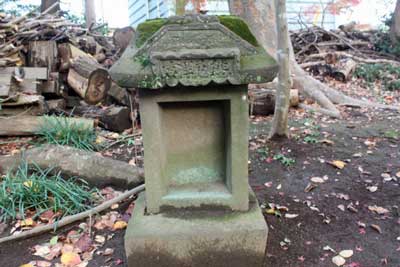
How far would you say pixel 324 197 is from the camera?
10.1 ft

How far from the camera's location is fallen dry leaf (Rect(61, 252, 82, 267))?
244 cm

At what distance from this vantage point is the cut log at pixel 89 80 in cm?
497

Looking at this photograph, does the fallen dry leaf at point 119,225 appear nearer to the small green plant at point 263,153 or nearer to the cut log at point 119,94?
the small green plant at point 263,153

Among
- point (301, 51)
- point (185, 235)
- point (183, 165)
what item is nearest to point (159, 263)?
point (185, 235)

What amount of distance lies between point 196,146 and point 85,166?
145cm

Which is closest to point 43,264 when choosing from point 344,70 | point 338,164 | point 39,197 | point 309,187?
point 39,197

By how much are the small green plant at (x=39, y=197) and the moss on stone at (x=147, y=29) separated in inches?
62.4

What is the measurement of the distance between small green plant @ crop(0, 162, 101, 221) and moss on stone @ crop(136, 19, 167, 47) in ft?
5.20

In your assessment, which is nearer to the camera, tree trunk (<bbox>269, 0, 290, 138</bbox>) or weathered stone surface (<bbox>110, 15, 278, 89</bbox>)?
weathered stone surface (<bbox>110, 15, 278, 89</bbox>)

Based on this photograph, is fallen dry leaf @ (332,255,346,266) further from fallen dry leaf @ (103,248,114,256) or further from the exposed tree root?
the exposed tree root

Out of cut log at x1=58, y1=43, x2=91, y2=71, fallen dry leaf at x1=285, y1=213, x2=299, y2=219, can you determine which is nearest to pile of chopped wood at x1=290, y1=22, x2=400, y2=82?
cut log at x1=58, y1=43, x2=91, y2=71

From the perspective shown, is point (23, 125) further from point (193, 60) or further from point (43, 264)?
point (193, 60)

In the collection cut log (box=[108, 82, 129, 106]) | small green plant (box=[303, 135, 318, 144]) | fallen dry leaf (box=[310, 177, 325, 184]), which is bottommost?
fallen dry leaf (box=[310, 177, 325, 184])

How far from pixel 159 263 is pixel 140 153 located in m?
1.99
